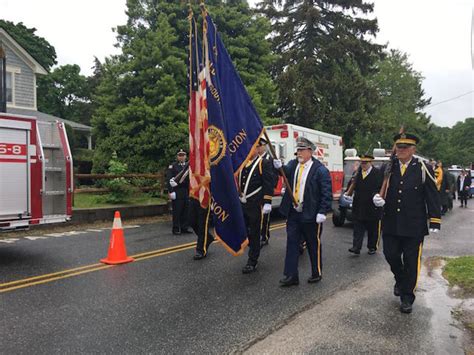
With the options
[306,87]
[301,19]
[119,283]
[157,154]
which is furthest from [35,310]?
[301,19]

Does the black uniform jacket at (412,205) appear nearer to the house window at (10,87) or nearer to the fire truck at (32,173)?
the fire truck at (32,173)

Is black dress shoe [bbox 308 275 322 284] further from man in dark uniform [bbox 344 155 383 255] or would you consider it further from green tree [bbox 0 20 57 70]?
green tree [bbox 0 20 57 70]

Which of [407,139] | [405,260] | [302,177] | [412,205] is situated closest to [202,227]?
[302,177]

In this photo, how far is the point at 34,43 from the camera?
4447 cm

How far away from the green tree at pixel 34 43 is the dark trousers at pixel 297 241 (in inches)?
1699

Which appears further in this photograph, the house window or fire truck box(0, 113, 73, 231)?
the house window

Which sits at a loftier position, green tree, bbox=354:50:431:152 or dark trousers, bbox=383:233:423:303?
green tree, bbox=354:50:431:152

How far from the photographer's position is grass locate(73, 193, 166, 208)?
13823 mm

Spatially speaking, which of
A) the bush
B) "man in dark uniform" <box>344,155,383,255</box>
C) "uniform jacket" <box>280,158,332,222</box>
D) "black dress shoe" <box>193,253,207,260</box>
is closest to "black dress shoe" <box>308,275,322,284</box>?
"uniform jacket" <box>280,158,332,222</box>

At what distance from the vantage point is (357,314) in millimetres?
4891

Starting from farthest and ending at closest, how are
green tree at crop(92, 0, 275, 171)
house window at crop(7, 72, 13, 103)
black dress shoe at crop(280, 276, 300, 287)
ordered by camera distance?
1. house window at crop(7, 72, 13, 103)
2. green tree at crop(92, 0, 275, 171)
3. black dress shoe at crop(280, 276, 300, 287)

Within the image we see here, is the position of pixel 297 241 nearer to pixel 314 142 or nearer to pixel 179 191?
pixel 179 191

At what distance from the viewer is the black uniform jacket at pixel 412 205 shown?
510 cm

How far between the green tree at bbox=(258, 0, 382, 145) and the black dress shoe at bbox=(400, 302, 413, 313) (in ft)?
71.3
